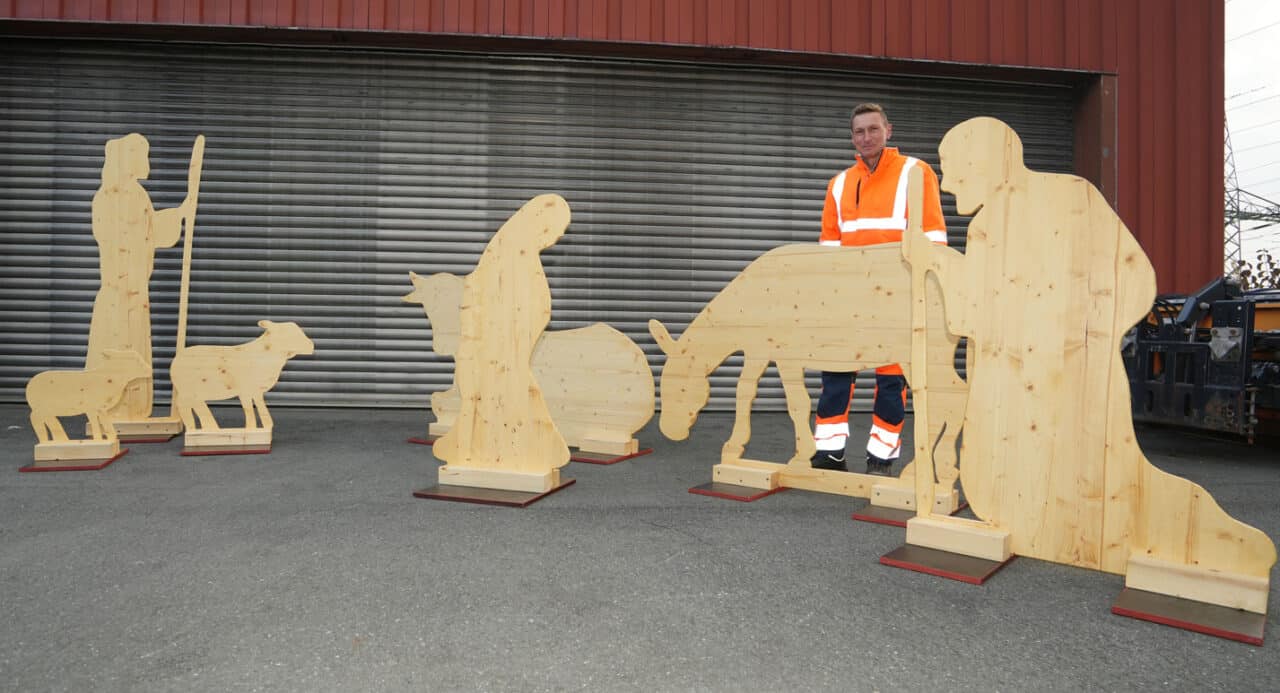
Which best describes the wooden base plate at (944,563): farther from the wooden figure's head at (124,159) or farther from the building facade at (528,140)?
the wooden figure's head at (124,159)

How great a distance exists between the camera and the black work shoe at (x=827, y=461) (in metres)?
4.39

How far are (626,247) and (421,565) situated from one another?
5.65 metres

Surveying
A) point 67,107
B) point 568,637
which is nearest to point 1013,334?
point 568,637

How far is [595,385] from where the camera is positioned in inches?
215

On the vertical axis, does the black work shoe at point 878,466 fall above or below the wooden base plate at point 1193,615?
above

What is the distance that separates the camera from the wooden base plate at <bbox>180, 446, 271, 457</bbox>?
5.21 m

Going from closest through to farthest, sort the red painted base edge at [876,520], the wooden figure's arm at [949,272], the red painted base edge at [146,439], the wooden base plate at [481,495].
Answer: the wooden figure's arm at [949,272], the red painted base edge at [876,520], the wooden base plate at [481,495], the red painted base edge at [146,439]

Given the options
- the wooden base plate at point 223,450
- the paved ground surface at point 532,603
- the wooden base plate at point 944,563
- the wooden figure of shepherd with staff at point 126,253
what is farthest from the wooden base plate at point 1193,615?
the wooden figure of shepherd with staff at point 126,253

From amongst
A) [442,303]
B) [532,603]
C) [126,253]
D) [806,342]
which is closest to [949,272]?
[806,342]

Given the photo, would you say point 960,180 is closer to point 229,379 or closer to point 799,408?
A: point 799,408

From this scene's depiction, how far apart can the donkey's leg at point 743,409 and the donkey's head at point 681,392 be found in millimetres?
229

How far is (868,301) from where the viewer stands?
385 centimetres

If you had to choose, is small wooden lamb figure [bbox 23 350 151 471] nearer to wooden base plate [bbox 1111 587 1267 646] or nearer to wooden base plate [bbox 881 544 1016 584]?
wooden base plate [bbox 881 544 1016 584]

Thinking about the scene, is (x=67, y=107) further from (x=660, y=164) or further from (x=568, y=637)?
(x=568, y=637)
